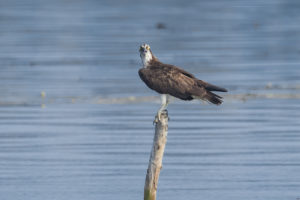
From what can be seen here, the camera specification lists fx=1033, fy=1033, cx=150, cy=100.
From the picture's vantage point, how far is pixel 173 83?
43.9 feet

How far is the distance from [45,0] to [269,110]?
43.6 metres

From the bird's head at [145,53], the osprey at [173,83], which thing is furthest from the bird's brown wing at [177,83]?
the bird's head at [145,53]

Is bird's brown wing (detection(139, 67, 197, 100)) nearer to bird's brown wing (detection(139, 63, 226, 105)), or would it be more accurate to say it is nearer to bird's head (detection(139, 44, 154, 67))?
bird's brown wing (detection(139, 63, 226, 105))

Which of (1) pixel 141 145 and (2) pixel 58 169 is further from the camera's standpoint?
(1) pixel 141 145

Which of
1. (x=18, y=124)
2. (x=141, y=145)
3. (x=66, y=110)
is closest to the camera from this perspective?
(x=141, y=145)

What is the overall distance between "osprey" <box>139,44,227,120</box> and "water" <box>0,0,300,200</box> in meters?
1.61

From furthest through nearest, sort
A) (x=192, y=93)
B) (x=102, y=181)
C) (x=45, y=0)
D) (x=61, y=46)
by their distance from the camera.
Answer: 1. (x=45, y=0)
2. (x=61, y=46)
3. (x=102, y=181)
4. (x=192, y=93)

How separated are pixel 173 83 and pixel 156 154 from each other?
4.50 ft

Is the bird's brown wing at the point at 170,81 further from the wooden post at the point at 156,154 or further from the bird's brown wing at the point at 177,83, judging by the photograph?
the wooden post at the point at 156,154

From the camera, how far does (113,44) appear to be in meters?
36.0

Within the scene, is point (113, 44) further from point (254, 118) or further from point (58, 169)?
point (58, 169)

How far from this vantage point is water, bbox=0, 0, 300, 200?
49.0 feet

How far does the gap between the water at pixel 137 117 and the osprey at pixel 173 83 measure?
161 cm

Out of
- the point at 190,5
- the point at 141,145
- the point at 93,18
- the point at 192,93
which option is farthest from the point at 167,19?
the point at 192,93
